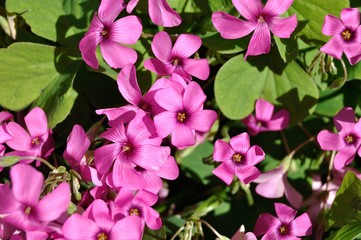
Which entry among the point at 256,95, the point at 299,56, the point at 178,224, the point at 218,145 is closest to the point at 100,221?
the point at 218,145

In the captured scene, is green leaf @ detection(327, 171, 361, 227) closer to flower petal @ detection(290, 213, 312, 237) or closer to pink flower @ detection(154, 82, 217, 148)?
flower petal @ detection(290, 213, 312, 237)

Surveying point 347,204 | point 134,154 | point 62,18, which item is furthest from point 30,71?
point 347,204

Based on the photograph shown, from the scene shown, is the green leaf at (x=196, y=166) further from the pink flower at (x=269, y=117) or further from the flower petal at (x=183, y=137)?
the flower petal at (x=183, y=137)

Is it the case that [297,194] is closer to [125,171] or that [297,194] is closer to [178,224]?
[178,224]

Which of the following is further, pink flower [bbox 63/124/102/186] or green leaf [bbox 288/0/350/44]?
green leaf [bbox 288/0/350/44]

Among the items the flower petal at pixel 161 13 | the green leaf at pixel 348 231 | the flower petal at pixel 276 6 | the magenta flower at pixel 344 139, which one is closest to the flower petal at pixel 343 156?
the magenta flower at pixel 344 139

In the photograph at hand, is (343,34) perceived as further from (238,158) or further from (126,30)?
(126,30)

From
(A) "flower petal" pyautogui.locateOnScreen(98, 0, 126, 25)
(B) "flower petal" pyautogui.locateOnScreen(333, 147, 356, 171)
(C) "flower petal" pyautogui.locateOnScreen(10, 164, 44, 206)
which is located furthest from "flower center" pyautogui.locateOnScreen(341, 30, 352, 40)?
(C) "flower petal" pyautogui.locateOnScreen(10, 164, 44, 206)
